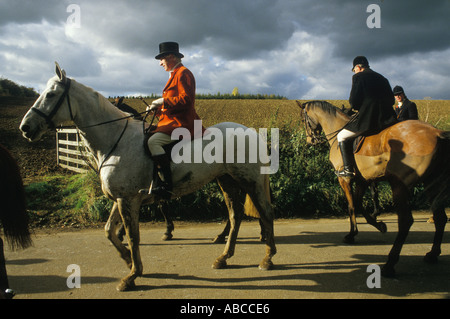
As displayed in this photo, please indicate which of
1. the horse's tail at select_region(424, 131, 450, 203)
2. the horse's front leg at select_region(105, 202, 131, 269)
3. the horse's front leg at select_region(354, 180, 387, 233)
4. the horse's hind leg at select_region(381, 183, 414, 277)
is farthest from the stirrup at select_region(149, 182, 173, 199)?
the horse's tail at select_region(424, 131, 450, 203)

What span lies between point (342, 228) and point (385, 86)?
9.99 feet

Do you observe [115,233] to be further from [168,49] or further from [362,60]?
[362,60]

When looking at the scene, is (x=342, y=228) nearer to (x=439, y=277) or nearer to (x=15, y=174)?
(x=439, y=277)

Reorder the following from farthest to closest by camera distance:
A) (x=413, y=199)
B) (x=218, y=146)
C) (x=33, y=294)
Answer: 1. (x=413, y=199)
2. (x=218, y=146)
3. (x=33, y=294)

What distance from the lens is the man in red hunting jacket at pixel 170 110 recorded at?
3.76 metres

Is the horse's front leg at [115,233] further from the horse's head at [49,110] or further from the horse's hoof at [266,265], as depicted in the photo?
the horse's hoof at [266,265]

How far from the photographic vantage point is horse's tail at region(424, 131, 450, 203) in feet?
12.7

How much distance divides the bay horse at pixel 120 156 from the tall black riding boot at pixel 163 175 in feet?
0.30

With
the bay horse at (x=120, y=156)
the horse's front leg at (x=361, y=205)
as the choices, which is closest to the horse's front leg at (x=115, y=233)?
the bay horse at (x=120, y=156)

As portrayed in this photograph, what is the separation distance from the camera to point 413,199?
7801 millimetres

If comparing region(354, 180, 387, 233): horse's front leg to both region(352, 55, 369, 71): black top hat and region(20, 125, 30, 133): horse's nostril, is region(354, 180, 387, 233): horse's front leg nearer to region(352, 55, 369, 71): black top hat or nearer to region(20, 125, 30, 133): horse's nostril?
region(352, 55, 369, 71): black top hat

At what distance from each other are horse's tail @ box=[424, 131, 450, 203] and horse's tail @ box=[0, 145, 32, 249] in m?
5.13
